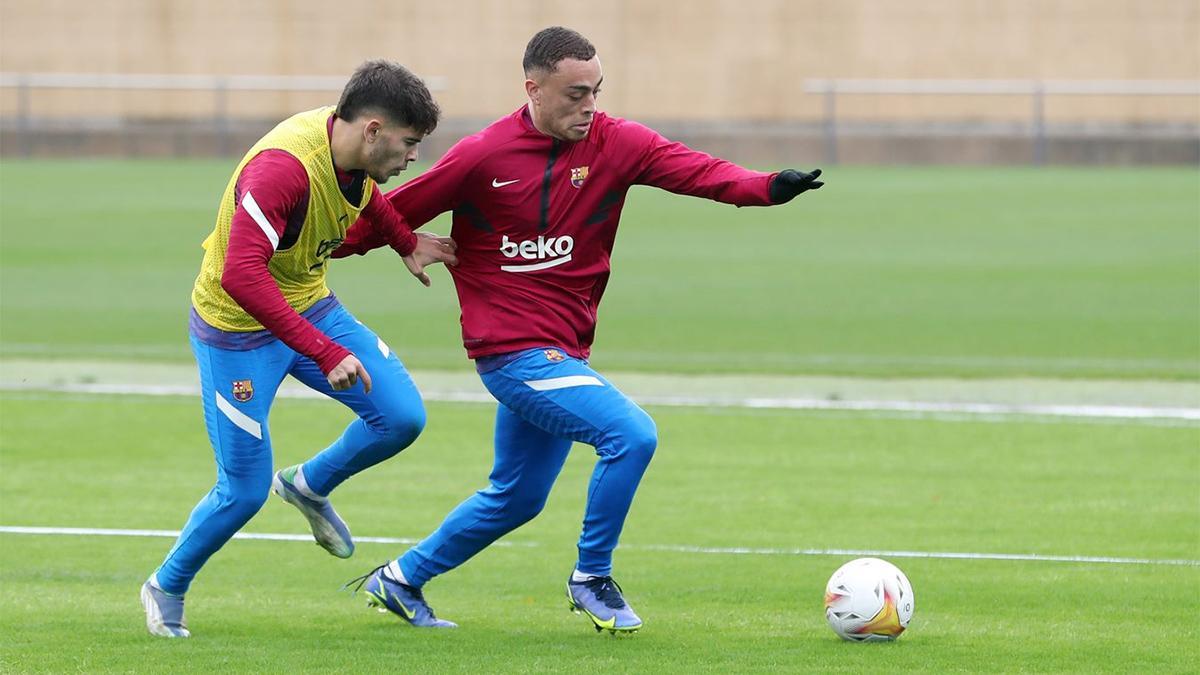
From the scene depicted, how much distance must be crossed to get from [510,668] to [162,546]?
301 cm

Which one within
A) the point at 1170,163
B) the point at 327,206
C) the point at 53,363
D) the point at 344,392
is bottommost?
the point at 1170,163

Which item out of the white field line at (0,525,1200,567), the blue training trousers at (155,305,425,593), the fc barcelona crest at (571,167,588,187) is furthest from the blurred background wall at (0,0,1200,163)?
the blue training trousers at (155,305,425,593)

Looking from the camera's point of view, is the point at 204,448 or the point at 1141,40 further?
the point at 1141,40

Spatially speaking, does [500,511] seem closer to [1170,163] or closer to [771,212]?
[771,212]

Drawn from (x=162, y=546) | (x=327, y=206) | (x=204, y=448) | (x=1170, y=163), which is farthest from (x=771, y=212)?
(x=327, y=206)

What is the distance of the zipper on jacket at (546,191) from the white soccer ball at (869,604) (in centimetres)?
161

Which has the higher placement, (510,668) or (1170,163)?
(510,668)

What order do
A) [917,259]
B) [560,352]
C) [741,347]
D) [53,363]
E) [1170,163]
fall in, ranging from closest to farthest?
[560,352]
[53,363]
[741,347]
[917,259]
[1170,163]

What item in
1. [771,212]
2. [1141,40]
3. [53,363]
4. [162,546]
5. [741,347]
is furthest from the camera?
[1141,40]

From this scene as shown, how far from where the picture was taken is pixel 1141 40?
121 feet

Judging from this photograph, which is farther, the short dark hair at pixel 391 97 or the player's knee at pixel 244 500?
the player's knee at pixel 244 500

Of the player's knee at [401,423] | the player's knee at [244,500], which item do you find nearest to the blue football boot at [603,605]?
the player's knee at [401,423]

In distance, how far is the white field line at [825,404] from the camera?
13.7 m

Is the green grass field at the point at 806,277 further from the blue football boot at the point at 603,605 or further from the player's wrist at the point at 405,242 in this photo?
the blue football boot at the point at 603,605
